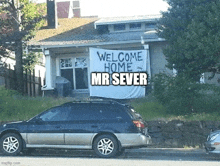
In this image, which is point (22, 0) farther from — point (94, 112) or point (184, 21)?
point (94, 112)

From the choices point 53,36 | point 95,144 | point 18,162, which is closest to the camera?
point 18,162

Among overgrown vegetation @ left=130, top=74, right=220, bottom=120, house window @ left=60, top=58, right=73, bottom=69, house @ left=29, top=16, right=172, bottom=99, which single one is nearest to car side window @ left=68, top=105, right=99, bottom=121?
overgrown vegetation @ left=130, top=74, right=220, bottom=120

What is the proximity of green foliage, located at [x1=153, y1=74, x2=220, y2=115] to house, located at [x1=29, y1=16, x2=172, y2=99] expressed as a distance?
153 inches

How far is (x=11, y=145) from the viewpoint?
12758mm

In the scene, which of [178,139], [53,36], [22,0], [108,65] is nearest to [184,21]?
[178,139]

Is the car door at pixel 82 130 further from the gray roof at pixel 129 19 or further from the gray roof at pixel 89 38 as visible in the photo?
the gray roof at pixel 129 19

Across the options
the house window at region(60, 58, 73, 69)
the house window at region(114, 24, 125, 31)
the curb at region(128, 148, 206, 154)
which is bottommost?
the curb at region(128, 148, 206, 154)

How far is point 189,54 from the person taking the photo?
16672 mm

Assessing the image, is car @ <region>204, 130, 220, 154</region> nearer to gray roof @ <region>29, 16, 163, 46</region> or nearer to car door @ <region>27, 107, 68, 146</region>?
car door @ <region>27, 107, 68, 146</region>

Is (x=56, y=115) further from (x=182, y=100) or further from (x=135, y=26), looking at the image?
(x=135, y=26)

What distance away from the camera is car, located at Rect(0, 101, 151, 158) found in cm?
1241

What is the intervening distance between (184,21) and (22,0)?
42.3 ft

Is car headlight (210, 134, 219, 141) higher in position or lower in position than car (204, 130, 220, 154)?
higher

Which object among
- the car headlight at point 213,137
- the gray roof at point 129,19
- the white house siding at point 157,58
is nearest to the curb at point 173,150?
the car headlight at point 213,137
